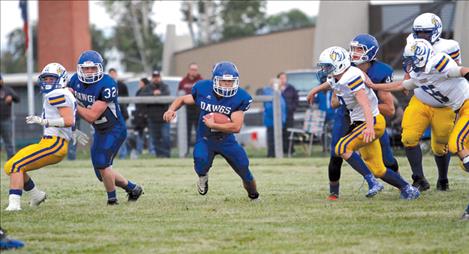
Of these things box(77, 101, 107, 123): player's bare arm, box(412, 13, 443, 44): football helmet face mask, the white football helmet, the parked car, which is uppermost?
box(412, 13, 443, 44): football helmet face mask

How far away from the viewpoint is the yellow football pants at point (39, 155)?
30.6 ft

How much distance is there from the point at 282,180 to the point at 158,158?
5.97 m

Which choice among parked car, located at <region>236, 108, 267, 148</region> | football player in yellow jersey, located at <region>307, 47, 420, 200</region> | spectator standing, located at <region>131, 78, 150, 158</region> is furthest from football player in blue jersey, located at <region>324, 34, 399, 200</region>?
parked car, located at <region>236, 108, 267, 148</region>

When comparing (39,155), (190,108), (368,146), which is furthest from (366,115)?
(190,108)

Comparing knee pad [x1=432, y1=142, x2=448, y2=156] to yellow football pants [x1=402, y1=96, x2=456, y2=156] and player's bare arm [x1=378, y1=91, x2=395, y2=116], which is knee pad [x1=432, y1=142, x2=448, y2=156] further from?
player's bare arm [x1=378, y1=91, x2=395, y2=116]

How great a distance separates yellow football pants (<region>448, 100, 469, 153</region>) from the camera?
8953 mm

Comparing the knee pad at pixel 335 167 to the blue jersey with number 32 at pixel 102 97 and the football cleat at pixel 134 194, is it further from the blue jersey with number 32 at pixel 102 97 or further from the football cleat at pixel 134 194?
the blue jersey with number 32 at pixel 102 97

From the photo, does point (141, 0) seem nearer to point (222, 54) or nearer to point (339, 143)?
point (222, 54)

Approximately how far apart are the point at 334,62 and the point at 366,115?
0.63 meters

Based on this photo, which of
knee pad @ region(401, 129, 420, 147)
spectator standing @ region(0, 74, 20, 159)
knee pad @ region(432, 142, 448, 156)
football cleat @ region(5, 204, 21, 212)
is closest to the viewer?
football cleat @ region(5, 204, 21, 212)

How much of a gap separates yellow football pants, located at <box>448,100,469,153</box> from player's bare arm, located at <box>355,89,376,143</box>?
742 mm

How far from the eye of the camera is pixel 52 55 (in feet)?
109

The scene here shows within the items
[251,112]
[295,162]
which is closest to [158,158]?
[295,162]

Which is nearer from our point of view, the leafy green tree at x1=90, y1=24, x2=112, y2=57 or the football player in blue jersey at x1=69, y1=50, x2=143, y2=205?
the football player in blue jersey at x1=69, y1=50, x2=143, y2=205
